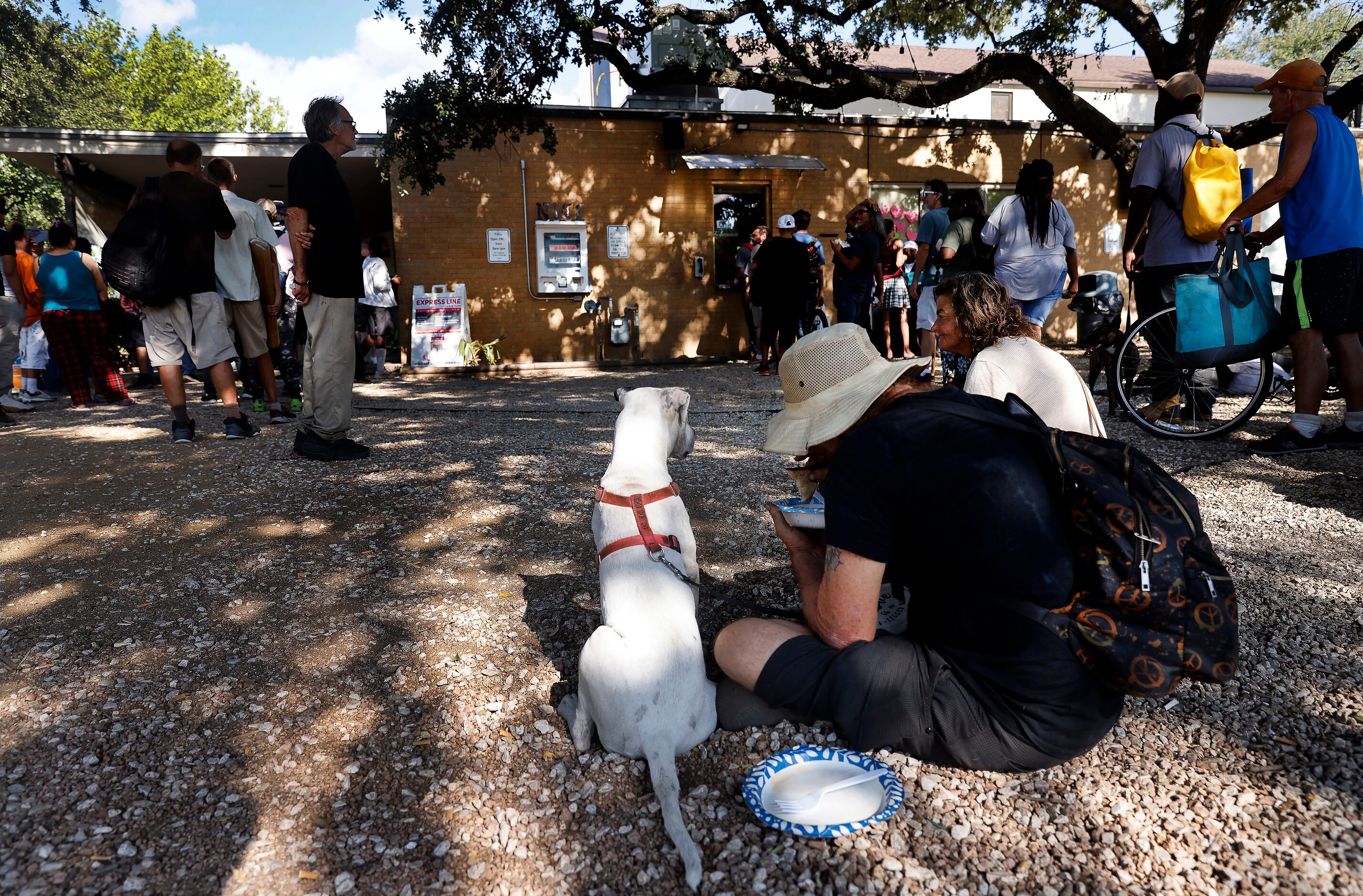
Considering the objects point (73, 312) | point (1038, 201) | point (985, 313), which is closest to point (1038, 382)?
point (985, 313)

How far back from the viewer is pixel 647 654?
2.01 metres

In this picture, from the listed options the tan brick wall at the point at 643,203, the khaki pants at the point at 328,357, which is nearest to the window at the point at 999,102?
the tan brick wall at the point at 643,203

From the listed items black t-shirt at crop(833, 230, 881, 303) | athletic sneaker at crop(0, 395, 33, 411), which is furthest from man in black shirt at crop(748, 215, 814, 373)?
athletic sneaker at crop(0, 395, 33, 411)

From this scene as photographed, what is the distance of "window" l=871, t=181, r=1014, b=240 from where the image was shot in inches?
546

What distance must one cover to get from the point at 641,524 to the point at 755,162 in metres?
11.6

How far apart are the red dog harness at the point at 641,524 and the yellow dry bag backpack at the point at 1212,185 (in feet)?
14.7

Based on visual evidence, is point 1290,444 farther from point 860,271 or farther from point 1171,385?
point 860,271

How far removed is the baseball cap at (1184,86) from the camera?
211 inches

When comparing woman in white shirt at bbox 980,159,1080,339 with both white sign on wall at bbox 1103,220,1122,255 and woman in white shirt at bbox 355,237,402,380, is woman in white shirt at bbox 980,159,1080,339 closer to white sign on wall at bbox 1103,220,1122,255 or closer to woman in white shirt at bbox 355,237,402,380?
woman in white shirt at bbox 355,237,402,380

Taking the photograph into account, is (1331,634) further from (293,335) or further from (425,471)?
(293,335)

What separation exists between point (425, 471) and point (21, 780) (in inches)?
128

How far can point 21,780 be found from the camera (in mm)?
2045

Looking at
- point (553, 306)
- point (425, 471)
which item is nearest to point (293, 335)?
point (425, 471)

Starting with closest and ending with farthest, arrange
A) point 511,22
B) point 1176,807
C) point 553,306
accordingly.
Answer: point 1176,807, point 511,22, point 553,306
